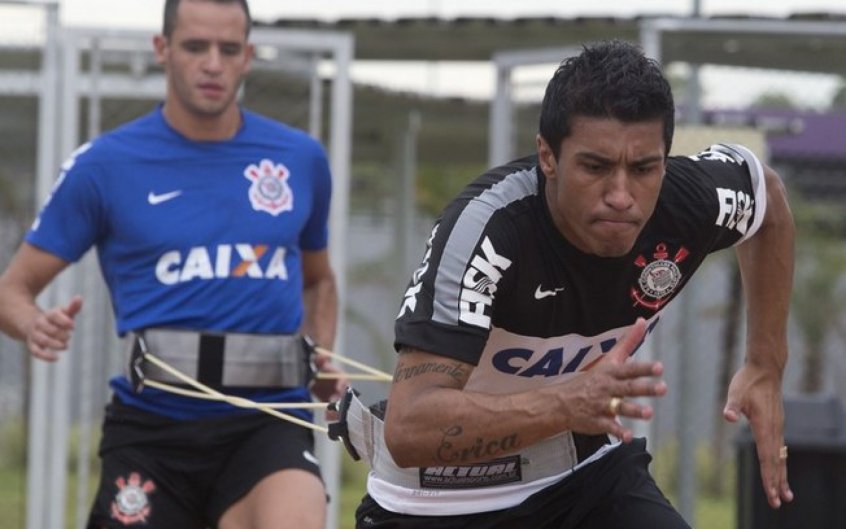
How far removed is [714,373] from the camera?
14.2 metres

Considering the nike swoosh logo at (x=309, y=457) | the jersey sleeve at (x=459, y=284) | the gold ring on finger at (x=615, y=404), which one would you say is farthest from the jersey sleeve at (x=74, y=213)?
the gold ring on finger at (x=615, y=404)

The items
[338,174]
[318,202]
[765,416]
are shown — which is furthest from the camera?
[338,174]

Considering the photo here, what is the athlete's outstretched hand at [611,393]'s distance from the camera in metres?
3.27

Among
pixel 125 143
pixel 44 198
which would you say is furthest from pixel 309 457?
pixel 44 198

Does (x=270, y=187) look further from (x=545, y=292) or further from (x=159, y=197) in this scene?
(x=545, y=292)

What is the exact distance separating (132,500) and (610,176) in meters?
2.40

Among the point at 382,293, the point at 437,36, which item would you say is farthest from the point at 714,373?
the point at 437,36

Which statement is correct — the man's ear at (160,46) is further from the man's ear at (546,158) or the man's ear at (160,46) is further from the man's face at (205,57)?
the man's ear at (546,158)

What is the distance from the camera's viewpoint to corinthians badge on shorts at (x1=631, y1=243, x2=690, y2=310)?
405 cm

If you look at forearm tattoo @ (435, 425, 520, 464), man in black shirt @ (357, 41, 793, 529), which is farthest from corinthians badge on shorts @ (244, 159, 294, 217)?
forearm tattoo @ (435, 425, 520, 464)

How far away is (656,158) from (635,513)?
3.24 ft

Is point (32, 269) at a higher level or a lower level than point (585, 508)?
higher

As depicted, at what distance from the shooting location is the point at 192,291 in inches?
213

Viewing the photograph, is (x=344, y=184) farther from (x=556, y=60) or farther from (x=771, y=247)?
(x=771, y=247)
